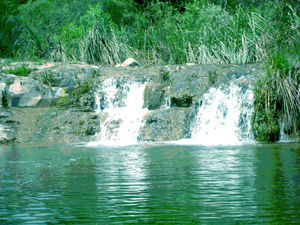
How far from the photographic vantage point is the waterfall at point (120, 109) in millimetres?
20188

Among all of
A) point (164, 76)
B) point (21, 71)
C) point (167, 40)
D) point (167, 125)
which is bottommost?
point (167, 125)

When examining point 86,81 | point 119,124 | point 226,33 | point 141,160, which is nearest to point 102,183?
point 141,160

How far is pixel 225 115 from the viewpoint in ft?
66.4

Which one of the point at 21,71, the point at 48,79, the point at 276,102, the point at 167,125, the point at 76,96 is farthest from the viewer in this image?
the point at 21,71

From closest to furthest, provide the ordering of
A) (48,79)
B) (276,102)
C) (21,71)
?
(276,102) < (48,79) < (21,71)

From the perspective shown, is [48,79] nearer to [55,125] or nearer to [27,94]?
[27,94]

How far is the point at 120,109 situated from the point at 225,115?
3.19 metres

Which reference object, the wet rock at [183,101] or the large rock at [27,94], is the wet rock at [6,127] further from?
the wet rock at [183,101]

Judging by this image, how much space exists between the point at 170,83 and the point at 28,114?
13.7 ft

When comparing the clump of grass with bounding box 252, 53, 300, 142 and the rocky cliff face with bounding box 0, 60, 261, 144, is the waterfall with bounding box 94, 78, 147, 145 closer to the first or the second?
the rocky cliff face with bounding box 0, 60, 261, 144

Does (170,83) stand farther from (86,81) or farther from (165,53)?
(165,53)

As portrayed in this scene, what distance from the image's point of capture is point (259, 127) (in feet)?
61.5

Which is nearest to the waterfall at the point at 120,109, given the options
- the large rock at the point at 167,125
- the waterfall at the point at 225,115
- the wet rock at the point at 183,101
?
the large rock at the point at 167,125

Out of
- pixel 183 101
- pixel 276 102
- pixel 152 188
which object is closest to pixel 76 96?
pixel 183 101
